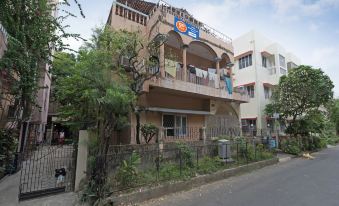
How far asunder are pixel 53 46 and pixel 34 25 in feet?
6.46

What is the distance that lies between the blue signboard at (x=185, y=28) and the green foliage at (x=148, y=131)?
6019 millimetres

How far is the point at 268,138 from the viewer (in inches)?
521

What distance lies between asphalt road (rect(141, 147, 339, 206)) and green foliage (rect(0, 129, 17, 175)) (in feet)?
19.7

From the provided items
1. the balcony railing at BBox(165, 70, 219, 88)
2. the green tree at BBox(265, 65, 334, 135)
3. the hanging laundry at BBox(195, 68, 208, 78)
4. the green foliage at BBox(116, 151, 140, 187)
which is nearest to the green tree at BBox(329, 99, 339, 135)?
the green tree at BBox(265, 65, 334, 135)

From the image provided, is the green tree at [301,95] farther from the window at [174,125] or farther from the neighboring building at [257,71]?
the window at [174,125]

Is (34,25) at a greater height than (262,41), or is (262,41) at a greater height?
(262,41)

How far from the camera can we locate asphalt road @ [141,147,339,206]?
552 centimetres

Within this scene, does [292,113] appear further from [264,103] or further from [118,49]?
[118,49]

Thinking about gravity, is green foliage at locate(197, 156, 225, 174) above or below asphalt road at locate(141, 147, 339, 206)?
above

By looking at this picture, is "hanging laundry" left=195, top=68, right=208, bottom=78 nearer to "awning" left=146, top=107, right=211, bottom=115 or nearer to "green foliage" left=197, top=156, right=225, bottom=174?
"awning" left=146, top=107, right=211, bottom=115

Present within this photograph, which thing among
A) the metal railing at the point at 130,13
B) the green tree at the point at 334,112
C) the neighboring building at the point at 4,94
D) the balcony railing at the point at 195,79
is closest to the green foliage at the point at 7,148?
the neighboring building at the point at 4,94

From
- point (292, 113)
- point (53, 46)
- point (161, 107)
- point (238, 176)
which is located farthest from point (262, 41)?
point (53, 46)

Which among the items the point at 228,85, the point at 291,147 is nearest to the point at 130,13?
the point at 228,85

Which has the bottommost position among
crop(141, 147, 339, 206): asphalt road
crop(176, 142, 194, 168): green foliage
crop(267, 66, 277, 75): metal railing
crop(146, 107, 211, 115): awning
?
crop(141, 147, 339, 206): asphalt road
